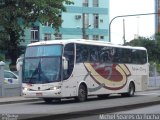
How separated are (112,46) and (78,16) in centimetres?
4242

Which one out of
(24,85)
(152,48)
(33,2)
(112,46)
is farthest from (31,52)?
(152,48)

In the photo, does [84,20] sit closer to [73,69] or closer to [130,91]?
[130,91]

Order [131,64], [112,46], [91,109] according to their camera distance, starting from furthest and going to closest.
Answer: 1. [131,64]
2. [112,46]
3. [91,109]

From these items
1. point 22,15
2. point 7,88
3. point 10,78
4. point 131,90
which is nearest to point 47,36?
point 22,15

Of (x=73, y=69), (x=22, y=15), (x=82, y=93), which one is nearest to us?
(x=73, y=69)

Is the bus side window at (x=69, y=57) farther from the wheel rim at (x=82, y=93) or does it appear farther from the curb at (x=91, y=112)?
the curb at (x=91, y=112)

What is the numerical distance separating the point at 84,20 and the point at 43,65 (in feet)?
145

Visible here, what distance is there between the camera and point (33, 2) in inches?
2044

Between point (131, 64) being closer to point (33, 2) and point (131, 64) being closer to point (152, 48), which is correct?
point (33, 2)

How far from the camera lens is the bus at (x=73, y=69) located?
86.6ft

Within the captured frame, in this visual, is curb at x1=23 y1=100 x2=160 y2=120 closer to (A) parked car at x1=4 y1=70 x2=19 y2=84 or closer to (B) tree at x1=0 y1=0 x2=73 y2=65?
(A) parked car at x1=4 y1=70 x2=19 y2=84

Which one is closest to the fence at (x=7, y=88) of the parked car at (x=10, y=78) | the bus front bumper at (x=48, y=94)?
the parked car at (x=10, y=78)

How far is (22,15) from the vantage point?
5206 cm

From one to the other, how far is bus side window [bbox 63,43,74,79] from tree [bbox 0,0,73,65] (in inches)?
964
